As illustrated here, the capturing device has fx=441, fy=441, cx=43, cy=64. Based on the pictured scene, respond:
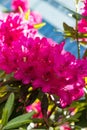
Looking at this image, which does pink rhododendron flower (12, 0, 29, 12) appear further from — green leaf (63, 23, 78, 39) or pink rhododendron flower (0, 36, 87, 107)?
pink rhododendron flower (0, 36, 87, 107)

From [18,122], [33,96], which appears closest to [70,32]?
[33,96]

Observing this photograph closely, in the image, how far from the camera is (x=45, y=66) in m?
0.83

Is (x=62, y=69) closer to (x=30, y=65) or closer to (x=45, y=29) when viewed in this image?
(x=30, y=65)

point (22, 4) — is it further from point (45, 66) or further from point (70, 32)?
point (45, 66)

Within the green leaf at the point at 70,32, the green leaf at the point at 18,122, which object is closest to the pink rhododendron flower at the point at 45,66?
the green leaf at the point at 18,122

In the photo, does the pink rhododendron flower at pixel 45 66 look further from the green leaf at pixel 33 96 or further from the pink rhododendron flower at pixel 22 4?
the pink rhododendron flower at pixel 22 4

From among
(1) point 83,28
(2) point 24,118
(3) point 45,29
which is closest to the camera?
(2) point 24,118

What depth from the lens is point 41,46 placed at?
85 centimetres

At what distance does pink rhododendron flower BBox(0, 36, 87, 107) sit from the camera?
83 centimetres

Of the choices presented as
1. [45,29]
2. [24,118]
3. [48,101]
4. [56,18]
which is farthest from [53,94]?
[56,18]

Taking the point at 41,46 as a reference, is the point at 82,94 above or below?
below

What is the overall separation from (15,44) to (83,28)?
265 mm

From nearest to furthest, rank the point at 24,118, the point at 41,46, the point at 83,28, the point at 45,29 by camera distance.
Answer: the point at 24,118 → the point at 41,46 → the point at 83,28 → the point at 45,29

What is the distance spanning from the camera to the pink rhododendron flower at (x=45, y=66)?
83 cm
